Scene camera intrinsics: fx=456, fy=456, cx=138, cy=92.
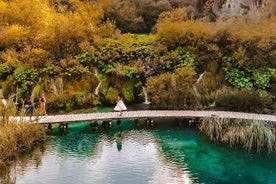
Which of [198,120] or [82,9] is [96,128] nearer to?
[198,120]

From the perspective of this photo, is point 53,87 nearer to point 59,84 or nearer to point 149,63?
point 59,84

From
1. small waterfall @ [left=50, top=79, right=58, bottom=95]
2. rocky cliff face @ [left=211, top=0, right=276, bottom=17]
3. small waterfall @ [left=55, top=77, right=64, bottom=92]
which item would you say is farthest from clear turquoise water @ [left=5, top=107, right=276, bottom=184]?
rocky cliff face @ [left=211, top=0, right=276, bottom=17]

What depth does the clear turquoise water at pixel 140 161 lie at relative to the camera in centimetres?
1691

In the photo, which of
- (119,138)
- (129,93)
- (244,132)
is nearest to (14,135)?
(119,138)

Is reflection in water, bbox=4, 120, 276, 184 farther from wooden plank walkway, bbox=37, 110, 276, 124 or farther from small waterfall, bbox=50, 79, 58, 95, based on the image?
small waterfall, bbox=50, 79, 58, 95

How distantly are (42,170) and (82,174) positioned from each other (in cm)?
167

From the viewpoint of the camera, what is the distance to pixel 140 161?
60.8 ft

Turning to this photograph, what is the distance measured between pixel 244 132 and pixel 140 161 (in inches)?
196

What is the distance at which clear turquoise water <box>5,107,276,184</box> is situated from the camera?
16906 millimetres

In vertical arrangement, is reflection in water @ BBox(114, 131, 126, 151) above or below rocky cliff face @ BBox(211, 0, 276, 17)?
below

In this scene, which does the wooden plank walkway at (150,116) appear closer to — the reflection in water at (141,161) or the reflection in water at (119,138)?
the reflection in water at (141,161)

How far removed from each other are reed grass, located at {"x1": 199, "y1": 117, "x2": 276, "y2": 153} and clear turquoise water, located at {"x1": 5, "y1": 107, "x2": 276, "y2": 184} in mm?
445

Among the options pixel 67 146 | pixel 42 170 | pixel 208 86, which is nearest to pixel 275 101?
pixel 208 86

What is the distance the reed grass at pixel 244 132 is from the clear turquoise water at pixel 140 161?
445mm
